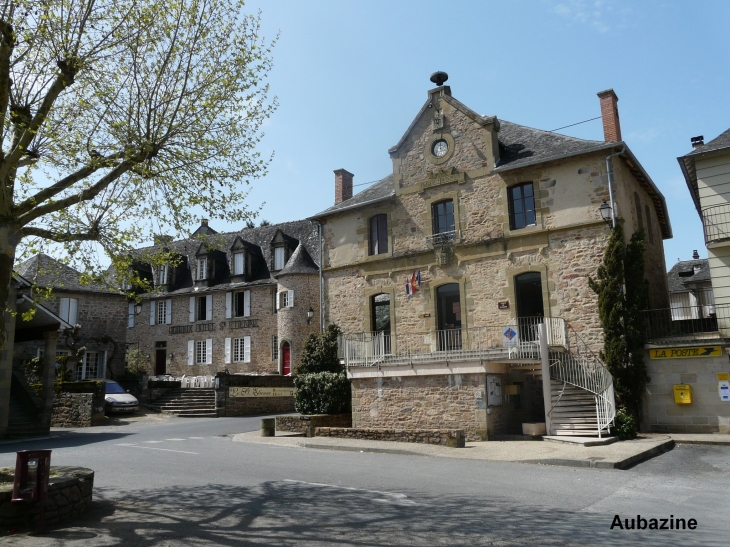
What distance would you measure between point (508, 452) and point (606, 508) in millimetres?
5686

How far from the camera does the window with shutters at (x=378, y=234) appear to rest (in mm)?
21505

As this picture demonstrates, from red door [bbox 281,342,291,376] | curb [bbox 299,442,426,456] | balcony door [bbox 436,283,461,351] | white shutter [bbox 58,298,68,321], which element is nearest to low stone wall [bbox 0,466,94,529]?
curb [bbox 299,442,426,456]

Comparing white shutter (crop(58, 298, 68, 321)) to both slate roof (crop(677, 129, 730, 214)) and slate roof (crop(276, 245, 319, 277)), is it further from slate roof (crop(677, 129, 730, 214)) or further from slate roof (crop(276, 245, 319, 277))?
slate roof (crop(677, 129, 730, 214))

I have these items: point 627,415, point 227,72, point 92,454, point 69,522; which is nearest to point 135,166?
point 227,72

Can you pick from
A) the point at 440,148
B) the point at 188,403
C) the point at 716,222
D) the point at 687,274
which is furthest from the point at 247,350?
the point at 687,274

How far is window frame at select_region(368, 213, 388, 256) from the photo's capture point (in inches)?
847

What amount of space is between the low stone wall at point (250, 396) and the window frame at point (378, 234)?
25.0 feet

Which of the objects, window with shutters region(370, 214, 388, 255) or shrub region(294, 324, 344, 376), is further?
shrub region(294, 324, 344, 376)

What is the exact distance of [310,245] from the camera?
3070cm

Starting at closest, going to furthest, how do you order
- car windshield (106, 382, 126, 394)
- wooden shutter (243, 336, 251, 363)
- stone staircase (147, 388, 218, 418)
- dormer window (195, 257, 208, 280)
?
stone staircase (147, 388, 218, 418)
car windshield (106, 382, 126, 394)
wooden shutter (243, 336, 251, 363)
dormer window (195, 257, 208, 280)

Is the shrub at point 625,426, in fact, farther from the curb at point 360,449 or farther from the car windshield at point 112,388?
the car windshield at point 112,388

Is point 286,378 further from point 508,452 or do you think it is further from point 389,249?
point 508,452

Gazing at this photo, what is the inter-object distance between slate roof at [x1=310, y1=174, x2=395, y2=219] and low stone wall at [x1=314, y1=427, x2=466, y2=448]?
8.94 metres

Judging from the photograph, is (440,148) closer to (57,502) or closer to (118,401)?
(118,401)
